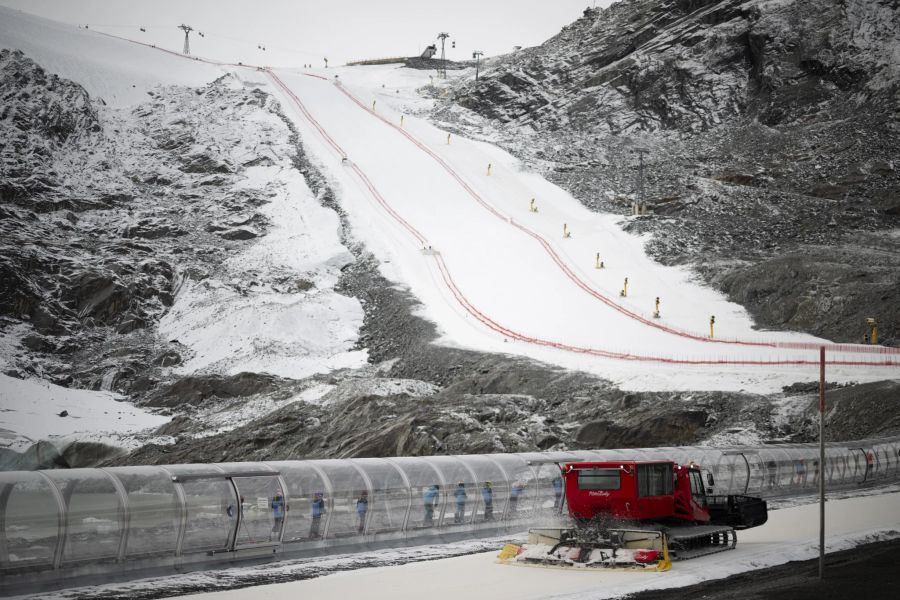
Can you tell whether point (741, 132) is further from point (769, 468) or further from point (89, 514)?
point (89, 514)

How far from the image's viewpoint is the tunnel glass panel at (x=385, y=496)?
18.2m

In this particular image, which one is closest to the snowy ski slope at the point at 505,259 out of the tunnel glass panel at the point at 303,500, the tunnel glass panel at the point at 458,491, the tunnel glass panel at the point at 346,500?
the tunnel glass panel at the point at 458,491

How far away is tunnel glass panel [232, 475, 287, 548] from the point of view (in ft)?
54.1

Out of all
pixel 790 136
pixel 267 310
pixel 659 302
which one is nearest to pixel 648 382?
pixel 659 302

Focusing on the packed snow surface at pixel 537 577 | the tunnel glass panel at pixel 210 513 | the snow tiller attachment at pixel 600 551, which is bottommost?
the packed snow surface at pixel 537 577

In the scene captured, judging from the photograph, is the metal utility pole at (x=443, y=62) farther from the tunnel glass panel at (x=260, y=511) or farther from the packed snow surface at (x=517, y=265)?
the tunnel glass panel at (x=260, y=511)

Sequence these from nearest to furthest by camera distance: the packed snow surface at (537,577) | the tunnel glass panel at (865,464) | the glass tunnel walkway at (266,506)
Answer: the packed snow surface at (537,577), the glass tunnel walkway at (266,506), the tunnel glass panel at (865,464)

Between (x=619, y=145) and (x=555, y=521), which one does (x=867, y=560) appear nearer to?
(x=555, y=521)

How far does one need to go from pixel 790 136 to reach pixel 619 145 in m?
16.9

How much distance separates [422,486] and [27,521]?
817 centimetres

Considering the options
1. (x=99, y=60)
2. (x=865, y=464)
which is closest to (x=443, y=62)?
(x=99, y=60)

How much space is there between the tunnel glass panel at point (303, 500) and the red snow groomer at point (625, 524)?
12.7 ft

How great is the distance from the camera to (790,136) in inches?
3091

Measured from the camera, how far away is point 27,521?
13.5 metres
